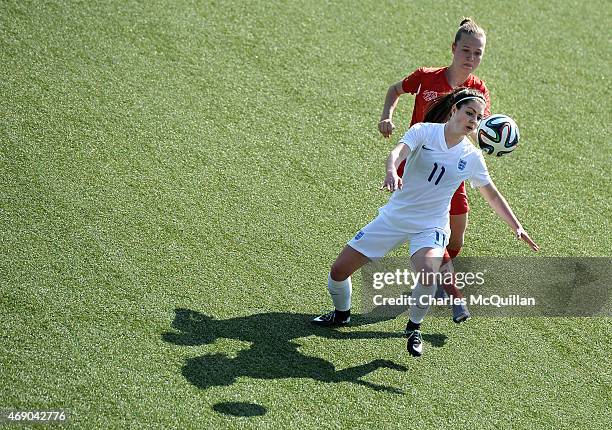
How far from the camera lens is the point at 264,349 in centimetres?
574

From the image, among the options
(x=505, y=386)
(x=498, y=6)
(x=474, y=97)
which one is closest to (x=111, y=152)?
(x=474, y=97)

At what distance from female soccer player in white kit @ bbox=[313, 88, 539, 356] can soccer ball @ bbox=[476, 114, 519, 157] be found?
0.10m

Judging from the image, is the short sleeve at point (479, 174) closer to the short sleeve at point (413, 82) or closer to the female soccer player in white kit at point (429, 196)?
the female soccer player in white kit at point (429, 196)

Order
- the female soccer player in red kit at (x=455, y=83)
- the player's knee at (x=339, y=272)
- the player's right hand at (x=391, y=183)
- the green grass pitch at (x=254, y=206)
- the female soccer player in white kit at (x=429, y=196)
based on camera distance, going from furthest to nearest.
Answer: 1. the female soccer player in red kit at (x=455, y=83)
2. the player's knee at (x=339, y=272)
3. the female soccer player in white kit at (x=429, y=196)
4. the green grass pitch at (x=254, y=206)
5. the player's right hand at (x=391, y=183)

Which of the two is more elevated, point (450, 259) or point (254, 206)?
point (254, 206)

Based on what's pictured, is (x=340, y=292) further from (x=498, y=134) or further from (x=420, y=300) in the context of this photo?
(x=498, y=134)

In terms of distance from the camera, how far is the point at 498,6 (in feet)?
32.5

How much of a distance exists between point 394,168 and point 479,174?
0.78 meters

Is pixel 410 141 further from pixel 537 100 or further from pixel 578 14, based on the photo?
pixel 578 14

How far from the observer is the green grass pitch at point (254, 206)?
543cm

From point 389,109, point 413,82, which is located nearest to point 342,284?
point 389,109

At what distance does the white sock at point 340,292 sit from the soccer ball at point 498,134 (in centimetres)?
123

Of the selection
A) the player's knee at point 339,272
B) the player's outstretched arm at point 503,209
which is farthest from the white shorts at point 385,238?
the player's outstretched arm at point 503,209

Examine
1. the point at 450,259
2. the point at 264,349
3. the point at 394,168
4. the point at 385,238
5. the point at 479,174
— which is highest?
the point at 394,168
